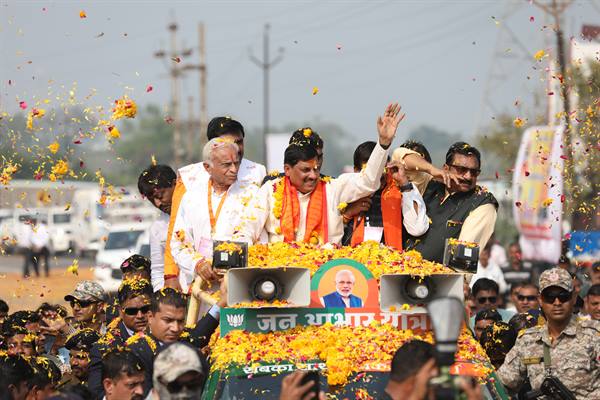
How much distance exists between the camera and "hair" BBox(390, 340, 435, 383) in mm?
5977

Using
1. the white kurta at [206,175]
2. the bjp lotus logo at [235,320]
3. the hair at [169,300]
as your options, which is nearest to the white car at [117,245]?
the white kurta at [206,175]

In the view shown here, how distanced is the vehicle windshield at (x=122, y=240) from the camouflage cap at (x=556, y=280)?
23.5 m

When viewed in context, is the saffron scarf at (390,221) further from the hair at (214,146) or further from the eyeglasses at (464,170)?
the hair at (214,146)

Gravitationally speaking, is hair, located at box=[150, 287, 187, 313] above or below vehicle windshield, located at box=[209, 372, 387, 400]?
above

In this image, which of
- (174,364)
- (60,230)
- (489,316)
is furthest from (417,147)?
(60,230)

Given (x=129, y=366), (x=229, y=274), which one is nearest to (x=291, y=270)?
(x=229, y=274)

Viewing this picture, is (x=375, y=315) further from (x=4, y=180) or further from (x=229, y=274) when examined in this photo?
(x=4, y=180)

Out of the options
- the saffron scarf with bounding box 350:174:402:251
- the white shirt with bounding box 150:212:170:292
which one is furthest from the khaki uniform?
the white shirt with bounding box 150:212:170:292

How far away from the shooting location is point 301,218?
918cm

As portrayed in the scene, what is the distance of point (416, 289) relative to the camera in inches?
308

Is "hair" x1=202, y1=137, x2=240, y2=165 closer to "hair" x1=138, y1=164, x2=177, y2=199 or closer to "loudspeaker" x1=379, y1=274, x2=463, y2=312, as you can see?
"hair" x1=138, y1=164, x2=177, y2=199

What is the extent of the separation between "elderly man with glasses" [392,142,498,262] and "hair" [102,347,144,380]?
108 inches

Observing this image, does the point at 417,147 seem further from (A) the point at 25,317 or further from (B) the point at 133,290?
(A) the point at 25,317

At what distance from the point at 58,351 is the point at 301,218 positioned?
11.9 ft
